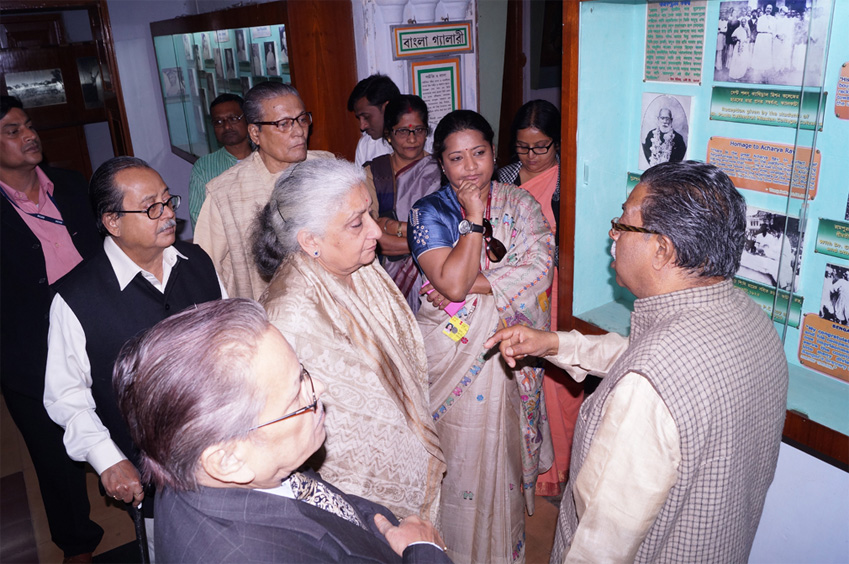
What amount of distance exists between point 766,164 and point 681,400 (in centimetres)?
112

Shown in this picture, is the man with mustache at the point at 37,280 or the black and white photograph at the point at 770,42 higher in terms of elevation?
the black and white photograph at the point at 770,42

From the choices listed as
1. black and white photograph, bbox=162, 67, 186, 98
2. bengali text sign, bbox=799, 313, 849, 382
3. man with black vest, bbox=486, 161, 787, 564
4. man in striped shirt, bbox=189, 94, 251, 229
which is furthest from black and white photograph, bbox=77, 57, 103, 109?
bengali text sign, bbox=799, 313, 849, 382

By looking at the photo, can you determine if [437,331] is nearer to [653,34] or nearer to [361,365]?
[361,365]

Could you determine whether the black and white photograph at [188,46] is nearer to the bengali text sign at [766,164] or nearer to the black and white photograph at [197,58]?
the black and white photograph at [197,58]

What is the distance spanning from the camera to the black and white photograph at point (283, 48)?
151 inches

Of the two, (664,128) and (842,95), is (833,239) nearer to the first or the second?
(842,95)

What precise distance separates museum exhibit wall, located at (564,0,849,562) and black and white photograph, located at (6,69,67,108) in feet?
23.6

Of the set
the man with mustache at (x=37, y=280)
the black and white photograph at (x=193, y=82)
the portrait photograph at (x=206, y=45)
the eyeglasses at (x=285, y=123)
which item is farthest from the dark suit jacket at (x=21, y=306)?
the black and white photograph at (x=193, y=82)

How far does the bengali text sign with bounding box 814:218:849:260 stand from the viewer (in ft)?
5.90

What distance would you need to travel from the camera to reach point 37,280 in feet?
8.30

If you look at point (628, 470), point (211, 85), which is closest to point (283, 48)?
point (211, 85)

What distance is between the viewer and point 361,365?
6.30ft

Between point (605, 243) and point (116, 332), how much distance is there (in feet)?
6.17

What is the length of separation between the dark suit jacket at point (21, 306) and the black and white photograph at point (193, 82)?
360cm
